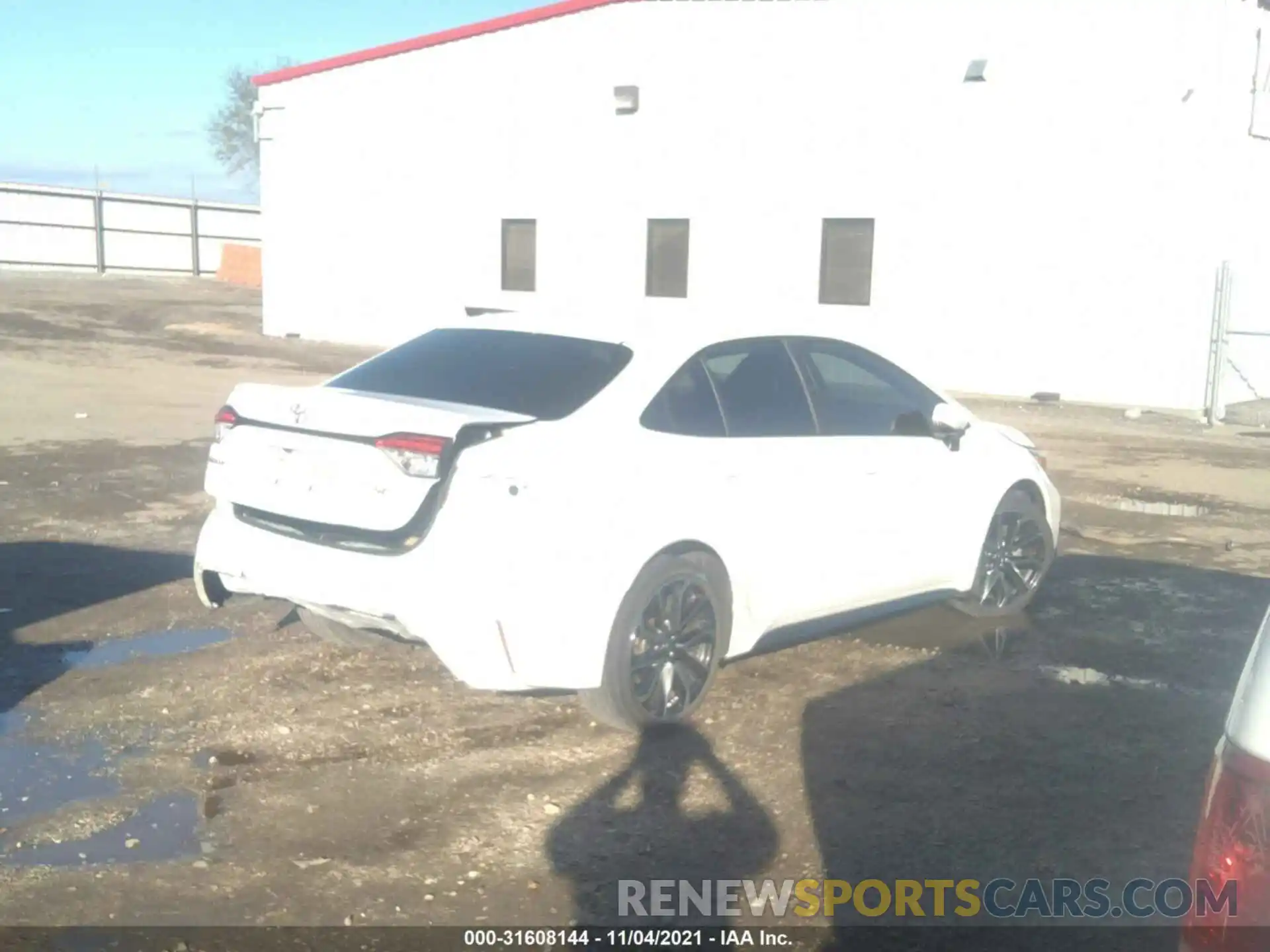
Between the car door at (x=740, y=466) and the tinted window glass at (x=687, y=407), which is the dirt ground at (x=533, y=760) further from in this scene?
the tinted window glass at (x=687, y=407)

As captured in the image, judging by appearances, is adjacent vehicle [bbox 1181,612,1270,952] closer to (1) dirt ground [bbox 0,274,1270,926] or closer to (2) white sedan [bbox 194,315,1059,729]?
(1) dirt ground [bbox 0,274,1270,926]

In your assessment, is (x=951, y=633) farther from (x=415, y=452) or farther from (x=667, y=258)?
(x=667, y=258)

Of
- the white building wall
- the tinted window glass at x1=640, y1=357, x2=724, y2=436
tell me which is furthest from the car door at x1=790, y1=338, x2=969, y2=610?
the white building wall

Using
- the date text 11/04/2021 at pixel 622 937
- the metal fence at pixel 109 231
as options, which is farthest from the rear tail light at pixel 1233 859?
the metal fence at pixel 109 231

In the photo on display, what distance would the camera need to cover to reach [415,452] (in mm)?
4980

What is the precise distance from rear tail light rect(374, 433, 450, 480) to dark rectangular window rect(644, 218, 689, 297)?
1836 cm

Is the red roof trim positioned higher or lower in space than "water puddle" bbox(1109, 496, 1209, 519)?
higher

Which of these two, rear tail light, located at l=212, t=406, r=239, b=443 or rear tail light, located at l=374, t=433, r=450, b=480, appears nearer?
rear tail light, located at l=374, t=433, r=450, b=480

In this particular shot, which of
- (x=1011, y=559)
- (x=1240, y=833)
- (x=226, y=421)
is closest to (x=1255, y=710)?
(x=1240, y=833)

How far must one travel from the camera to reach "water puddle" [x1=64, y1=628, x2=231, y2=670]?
6.31m

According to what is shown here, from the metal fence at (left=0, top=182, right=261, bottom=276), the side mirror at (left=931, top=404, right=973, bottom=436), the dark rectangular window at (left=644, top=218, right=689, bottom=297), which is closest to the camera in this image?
the side mirror at (left=931, top=404, right=973, bottom=436)

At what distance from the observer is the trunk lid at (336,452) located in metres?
5.00

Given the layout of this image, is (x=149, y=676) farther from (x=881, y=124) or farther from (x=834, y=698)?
(x=881, y=124)

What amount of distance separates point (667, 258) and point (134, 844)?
1952 cm
